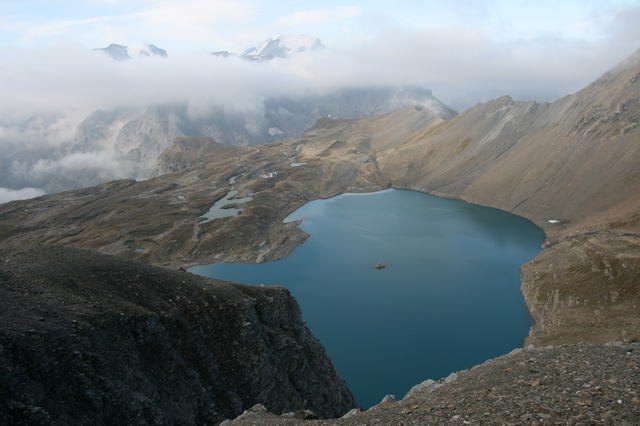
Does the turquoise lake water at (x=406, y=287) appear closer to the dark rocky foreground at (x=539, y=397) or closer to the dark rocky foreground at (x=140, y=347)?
the dark rocky foreground at (x=140, y=347)

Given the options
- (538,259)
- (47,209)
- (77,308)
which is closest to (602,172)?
(538,259)

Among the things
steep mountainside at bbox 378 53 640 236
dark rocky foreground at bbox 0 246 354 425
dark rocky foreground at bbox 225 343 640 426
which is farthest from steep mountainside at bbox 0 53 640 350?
dark rocky foreground at bbox 0 246 354 425

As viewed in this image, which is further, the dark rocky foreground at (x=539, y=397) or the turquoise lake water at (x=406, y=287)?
the turquoise lake water at (x=406, y=287)

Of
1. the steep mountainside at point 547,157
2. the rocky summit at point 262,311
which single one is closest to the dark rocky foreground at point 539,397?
the rocky summit at point 262,311

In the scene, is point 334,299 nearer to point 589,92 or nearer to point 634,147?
point 634,147

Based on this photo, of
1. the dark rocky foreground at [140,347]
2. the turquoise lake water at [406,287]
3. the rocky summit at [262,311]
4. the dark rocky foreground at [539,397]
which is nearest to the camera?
the dark rocky foreground at [539,397]

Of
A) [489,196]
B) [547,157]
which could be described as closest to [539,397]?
[489,196]

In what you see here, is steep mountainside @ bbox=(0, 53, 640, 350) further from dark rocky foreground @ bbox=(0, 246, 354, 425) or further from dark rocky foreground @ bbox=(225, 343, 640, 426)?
dark rocky foreground @ bbox=(0, 246, 354, 425)
